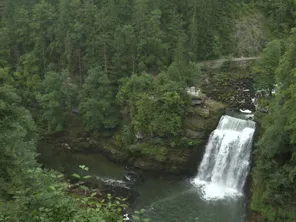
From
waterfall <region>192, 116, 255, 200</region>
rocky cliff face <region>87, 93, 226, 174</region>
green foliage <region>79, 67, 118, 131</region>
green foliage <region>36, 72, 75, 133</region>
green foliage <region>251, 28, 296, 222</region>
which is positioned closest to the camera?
green foliage <region>251, 28, 296, 222</region>

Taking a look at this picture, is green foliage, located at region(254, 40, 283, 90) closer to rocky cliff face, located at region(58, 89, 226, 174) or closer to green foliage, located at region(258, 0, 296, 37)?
rocky cliff face, located at region(58, 89, 226, 174)

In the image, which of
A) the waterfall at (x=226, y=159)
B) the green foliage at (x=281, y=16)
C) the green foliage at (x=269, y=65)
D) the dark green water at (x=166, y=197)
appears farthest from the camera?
the green foliage at (x=281, y=16)

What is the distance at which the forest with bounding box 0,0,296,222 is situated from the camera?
76.9 ft

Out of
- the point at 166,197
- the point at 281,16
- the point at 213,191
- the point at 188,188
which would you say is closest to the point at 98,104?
the point at 166,197

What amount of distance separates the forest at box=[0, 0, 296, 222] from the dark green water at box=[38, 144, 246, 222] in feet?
7.01

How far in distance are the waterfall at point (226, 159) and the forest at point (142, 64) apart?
4.53 ft

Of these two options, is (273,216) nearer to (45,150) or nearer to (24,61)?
(45,150)

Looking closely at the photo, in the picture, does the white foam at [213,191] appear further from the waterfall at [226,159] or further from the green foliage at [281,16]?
the green foliage at [281,16]

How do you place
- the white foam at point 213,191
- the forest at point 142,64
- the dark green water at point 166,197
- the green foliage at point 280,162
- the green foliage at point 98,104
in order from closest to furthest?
the green foliage at point 280,162, the forest at point 142,64, the dark green water at point 166,197, the white foam at point 213,191, the green foliage at point 98,104

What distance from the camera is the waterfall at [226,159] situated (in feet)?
92.8

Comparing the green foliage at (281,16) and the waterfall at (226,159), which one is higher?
the green foliage at (281,16)

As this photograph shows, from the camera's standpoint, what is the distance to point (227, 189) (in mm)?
28141

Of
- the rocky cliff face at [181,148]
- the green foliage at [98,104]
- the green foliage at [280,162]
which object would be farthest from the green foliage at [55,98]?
the green foliage at [280,162]

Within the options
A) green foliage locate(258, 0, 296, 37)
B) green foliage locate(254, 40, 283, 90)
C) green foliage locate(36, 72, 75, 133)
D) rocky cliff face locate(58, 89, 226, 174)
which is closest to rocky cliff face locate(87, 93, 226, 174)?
rocky cliff face locate(58, 89, 226, 174)
